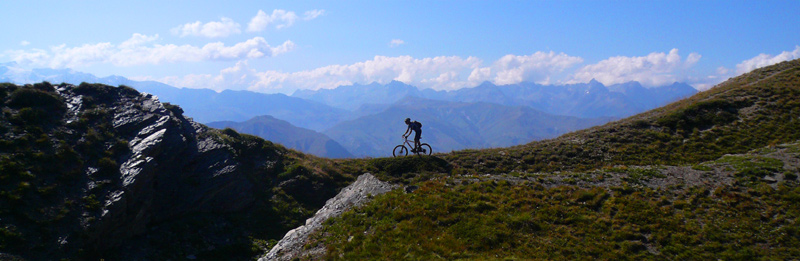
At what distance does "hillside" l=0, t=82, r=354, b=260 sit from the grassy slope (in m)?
6.82

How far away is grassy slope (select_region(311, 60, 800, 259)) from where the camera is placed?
13.5 meters

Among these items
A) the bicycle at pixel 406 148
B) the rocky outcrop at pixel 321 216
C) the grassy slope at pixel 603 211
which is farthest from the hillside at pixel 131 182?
the grassy slope at pixel 603 211

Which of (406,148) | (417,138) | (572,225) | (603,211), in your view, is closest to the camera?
(572,225)

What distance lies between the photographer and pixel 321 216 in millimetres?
18969

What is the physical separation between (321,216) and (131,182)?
9.94m

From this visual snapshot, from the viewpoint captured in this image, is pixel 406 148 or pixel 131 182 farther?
pixel 406 148

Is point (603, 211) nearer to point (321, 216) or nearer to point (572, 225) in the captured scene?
point (572, 225)

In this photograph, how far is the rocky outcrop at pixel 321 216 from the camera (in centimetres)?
1587

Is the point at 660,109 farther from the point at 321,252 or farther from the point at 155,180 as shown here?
the point at 155,180

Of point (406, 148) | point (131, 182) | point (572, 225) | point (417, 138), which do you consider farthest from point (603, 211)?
point (131, 182)

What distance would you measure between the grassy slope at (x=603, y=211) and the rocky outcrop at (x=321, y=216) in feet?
3.23

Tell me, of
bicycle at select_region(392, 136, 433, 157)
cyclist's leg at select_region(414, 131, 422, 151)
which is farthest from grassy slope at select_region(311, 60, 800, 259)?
cyclist's leg at select_region(414, 131, 422, 151)

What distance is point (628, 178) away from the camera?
19734 millimetres

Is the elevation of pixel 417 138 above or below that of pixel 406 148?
above
